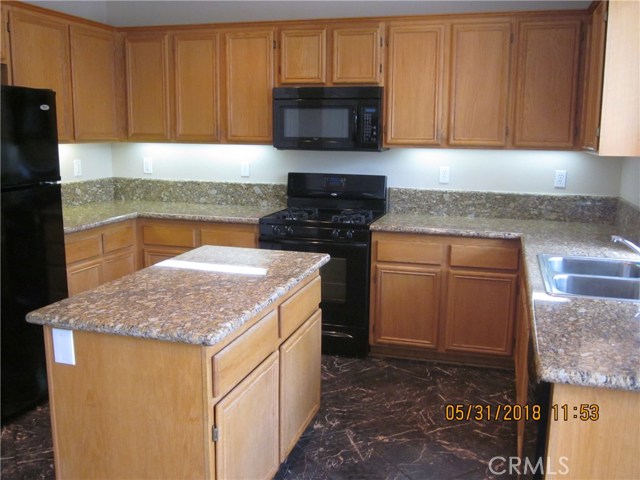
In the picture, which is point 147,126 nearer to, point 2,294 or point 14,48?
point 14,48

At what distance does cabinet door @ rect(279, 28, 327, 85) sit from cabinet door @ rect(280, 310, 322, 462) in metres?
1.83

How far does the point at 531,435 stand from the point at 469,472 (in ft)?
3.37

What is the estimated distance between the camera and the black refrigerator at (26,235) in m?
2.75

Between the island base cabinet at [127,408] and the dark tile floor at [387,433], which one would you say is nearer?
the island base cabinet at [127,408]

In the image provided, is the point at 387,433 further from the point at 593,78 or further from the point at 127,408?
the point at 593,78

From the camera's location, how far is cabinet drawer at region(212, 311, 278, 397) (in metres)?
1.76

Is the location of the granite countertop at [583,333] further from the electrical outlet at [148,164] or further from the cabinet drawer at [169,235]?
the electrical outlet at [148,164]

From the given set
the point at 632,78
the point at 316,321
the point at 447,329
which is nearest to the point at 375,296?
the point at 447,329

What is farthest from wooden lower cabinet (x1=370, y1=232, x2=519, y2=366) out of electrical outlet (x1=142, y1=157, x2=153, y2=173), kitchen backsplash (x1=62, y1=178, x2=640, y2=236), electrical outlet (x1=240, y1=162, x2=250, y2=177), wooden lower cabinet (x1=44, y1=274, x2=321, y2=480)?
electrical outlet (x1=142, y1=157, x2=153, y2=173)

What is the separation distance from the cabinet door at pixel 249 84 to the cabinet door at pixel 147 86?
0.47 metres

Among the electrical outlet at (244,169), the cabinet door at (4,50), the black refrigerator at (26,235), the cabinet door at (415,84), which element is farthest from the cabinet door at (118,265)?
the cabinet door at (415,84)

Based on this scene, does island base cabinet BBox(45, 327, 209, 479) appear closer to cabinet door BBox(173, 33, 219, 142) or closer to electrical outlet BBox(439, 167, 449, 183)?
cabinet door BBox(173, 33, 219, 142)

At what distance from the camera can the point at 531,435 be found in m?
1.61

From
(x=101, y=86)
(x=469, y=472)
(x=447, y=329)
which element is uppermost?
(x=101, y=86)
